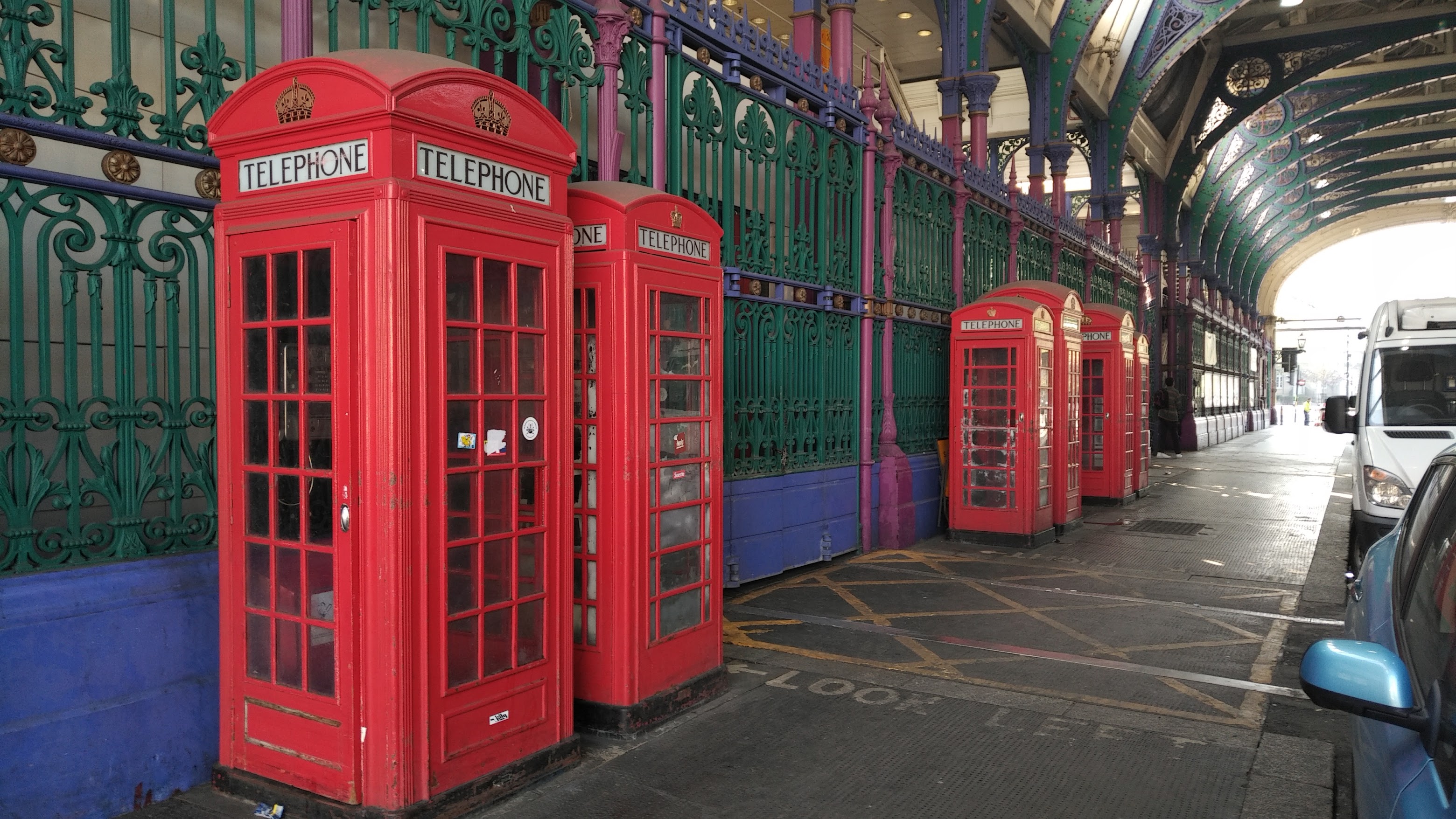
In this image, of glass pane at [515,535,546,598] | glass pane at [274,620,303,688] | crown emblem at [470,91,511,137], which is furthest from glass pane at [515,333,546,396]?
glass pane at [274,620,303,688]

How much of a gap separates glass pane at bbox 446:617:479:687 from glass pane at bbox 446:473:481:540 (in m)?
0.35

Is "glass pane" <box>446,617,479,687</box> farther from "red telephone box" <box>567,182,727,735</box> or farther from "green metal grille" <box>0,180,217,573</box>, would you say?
"green metal grille" <box>0,180,217,573</box>

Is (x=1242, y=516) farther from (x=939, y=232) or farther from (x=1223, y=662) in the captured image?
(x=1223, y=662)

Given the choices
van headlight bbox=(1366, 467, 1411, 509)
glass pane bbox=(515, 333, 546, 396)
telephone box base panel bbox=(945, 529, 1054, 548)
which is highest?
glass pane bbox=(515, 333, 546, 396)

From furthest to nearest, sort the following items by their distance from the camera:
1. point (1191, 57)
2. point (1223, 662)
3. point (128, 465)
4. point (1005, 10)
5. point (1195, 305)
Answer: point (1195, 305) < point (1191, 57) < point (1005, 10) < point (1223, 662) < point (128, 465)

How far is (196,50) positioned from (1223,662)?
22.0ft

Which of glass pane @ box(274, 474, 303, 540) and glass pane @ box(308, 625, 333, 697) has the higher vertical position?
glass pane @ box(274, 474, 303, 540)

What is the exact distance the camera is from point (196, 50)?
436cm

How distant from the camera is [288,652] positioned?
Result: 3.88m

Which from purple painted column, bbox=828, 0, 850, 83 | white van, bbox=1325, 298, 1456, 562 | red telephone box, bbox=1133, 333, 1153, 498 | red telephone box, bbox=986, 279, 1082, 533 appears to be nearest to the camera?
white van, bbox=1325, 298, 1456, 562

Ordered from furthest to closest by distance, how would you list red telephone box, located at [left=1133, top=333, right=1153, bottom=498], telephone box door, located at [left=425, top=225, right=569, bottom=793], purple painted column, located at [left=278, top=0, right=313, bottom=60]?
red telephone box, located at [left=1133, top=333, right=1153, bottom=498]
purple painted column, located at [left=278, top=0, right=313, bottom=60]
telephone box door, located at [left=425, top=225, right=569, bottom=793]

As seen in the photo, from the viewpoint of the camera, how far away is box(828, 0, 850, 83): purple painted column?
970 cm

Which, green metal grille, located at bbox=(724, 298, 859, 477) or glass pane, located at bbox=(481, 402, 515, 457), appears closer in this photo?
glass pane, located at bbox=(481, 402, 515, 457)

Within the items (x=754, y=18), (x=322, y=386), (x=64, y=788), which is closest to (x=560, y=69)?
(x=322, y=386)
